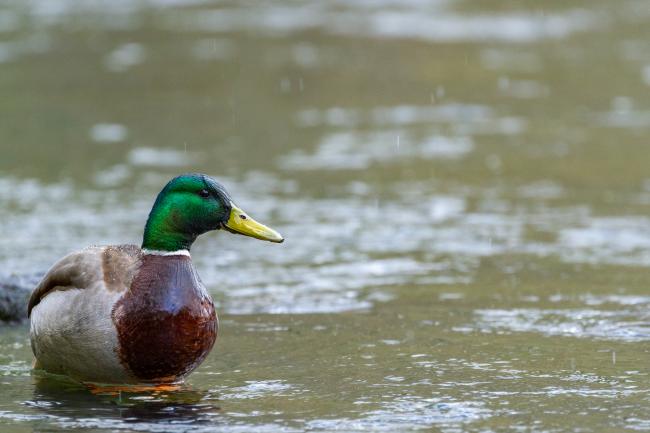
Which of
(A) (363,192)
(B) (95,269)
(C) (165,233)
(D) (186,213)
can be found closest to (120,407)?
(B) (95,269)

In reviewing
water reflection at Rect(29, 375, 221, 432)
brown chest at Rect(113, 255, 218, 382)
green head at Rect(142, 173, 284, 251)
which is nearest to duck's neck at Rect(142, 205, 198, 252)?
green head at Rect(142, 173, 284, 251)

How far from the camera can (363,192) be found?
32.7 ft

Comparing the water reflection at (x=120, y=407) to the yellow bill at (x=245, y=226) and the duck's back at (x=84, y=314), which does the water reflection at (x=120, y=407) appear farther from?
the yellow bill at (x=245, y=226)

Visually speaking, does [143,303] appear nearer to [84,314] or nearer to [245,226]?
[84,314]

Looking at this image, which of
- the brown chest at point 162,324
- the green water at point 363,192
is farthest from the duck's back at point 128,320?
the green water at point 363,192

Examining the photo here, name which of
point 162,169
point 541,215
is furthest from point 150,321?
point 162,169

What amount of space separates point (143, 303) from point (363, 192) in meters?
4.77

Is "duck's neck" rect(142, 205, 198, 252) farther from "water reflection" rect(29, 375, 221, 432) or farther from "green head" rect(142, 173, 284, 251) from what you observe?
"water reflection" rect(29, 375, 221, 432)

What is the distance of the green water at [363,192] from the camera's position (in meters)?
5.53

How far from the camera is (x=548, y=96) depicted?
43.4ft

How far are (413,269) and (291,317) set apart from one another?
1.24 metres

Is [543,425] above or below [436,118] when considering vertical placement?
below

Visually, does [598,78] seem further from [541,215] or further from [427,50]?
→ [541,215]

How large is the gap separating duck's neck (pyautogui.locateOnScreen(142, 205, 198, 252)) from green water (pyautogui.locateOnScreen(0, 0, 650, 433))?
0.60m
